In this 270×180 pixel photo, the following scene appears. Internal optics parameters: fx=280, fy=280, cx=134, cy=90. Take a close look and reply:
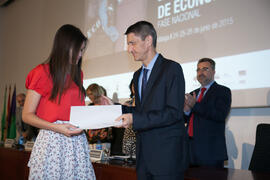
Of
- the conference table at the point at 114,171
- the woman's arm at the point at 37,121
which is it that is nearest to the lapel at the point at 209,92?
the conference table at the point at 114,171

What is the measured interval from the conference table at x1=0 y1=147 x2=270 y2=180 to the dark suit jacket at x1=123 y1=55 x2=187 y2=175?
39cm

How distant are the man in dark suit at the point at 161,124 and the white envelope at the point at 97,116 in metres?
0.06

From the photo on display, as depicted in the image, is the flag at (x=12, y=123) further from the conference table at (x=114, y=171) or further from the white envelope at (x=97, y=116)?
the white envelope at (x=97, y=116)

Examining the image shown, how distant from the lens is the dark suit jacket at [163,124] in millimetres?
1323

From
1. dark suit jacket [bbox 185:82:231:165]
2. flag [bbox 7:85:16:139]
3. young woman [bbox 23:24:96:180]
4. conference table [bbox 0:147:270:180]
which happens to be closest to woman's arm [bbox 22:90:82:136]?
young woman [bbox 23:24:96:180]

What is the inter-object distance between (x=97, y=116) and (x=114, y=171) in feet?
3.48

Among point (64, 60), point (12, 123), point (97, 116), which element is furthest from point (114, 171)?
point (12, 123)

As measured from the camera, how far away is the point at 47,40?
20.6 ft

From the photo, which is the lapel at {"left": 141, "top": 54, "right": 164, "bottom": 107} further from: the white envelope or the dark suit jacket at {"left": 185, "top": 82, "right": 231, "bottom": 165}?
the dark suit jacket at {"left": 185, "top": 82, "right": 231, "bottom": 165}

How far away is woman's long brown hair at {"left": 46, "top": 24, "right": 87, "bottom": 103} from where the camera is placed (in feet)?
4.80

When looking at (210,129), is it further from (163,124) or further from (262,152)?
(163,124)

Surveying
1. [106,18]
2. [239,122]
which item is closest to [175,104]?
[239,122]

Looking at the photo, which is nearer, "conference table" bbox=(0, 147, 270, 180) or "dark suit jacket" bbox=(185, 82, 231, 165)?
"conference table" bbox=(0, 147, 270, 180)

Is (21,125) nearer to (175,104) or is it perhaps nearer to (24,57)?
(24,57)
